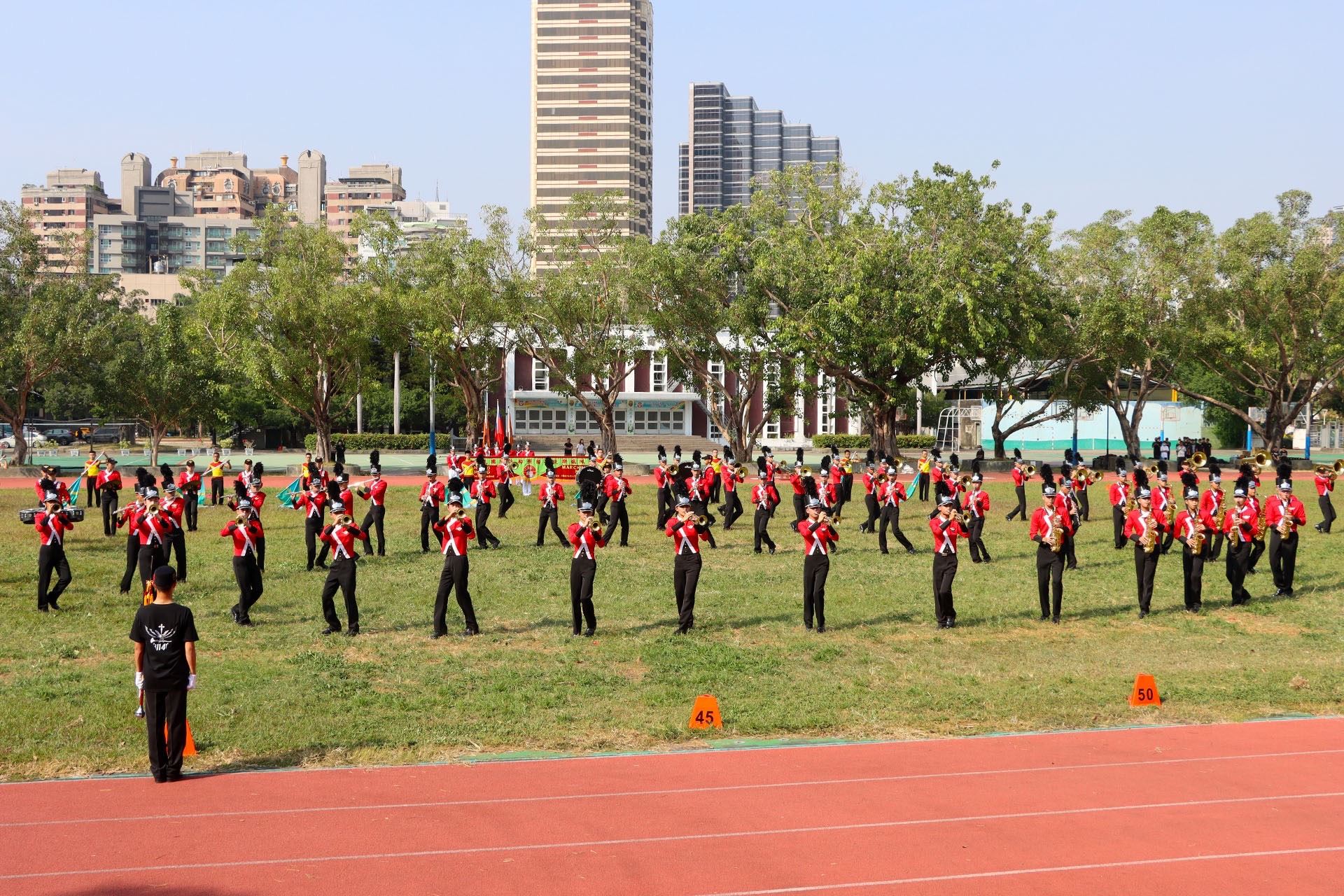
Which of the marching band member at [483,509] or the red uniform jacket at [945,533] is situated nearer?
the red uniform jacket at [945,533]

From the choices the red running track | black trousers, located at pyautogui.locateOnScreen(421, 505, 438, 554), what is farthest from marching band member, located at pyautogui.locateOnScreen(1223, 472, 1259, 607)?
black trousers, located at pyautogui.locateOnScreen(421, 505, 438, 554)

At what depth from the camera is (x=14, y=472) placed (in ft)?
136

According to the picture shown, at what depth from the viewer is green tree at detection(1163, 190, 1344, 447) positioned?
42.6 metres

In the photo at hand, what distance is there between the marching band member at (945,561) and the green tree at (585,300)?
29.4 meters

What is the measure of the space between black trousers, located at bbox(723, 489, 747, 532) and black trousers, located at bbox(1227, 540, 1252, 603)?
9.09 meters

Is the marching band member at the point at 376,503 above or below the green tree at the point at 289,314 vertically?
below

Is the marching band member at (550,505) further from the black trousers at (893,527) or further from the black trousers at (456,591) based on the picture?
the black trousers at (456,591)

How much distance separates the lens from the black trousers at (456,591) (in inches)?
562

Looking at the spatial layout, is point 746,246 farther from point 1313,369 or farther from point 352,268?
point 1313,369

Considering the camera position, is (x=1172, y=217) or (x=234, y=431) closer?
(x=1172, y=217)

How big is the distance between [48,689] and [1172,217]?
1633 inches

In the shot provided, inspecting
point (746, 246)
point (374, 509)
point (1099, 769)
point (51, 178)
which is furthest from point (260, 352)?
point (51, 178)

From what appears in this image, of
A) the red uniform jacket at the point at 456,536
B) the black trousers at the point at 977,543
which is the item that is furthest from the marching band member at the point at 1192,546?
the red uniform jacket at the point at 456,536

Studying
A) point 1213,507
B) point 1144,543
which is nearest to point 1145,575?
point 1144,543
